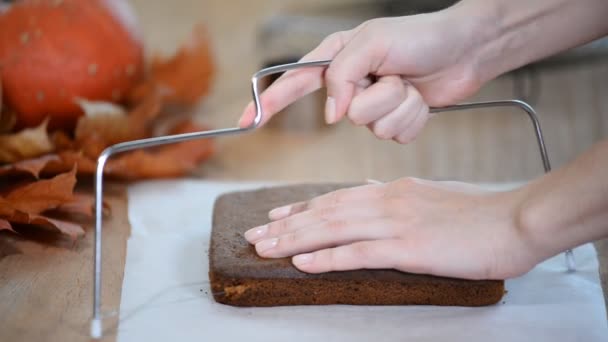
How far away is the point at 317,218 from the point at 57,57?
2.40ft

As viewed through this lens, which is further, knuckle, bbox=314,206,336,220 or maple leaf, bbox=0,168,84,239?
maple leaf, bbox=0,168,84,239

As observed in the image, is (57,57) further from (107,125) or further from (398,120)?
(398,120)

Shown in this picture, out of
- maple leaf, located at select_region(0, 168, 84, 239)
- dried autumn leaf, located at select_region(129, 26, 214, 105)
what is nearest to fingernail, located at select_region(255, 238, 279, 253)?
maple leaf, located at select_region(0, 168, 84, 239)

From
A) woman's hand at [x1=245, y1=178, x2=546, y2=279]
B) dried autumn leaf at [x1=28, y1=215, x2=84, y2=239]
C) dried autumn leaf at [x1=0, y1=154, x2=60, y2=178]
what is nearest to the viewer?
woman's hand at [x1=245, y1=178, x2=546, y2=279]

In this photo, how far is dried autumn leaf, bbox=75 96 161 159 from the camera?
4.31ft

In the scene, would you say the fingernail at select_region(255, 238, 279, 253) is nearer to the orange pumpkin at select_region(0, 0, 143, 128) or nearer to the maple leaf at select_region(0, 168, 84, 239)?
the maple leaf at select_region(0, 168, 84, 239)

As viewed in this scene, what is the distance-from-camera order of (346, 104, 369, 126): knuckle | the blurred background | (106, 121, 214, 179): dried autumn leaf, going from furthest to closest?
the blurred background, (106, 121, 214, 179): dried autumn leaf, (346, 104, 369, 126): knuckle

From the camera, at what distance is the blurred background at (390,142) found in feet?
4.80

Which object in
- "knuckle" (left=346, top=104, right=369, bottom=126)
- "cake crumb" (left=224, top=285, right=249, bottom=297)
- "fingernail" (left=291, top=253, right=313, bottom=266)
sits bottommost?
"cake crumb" (left=224, top=285, right=249, bottom=297)

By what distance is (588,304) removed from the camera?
2.99 feet

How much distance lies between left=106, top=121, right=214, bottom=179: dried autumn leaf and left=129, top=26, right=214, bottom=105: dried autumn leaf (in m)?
0.21

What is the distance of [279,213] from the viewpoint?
0.99 meters

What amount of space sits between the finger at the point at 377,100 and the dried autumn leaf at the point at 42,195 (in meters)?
0.45

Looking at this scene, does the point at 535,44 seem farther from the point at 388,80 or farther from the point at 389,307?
the point at 389,307
